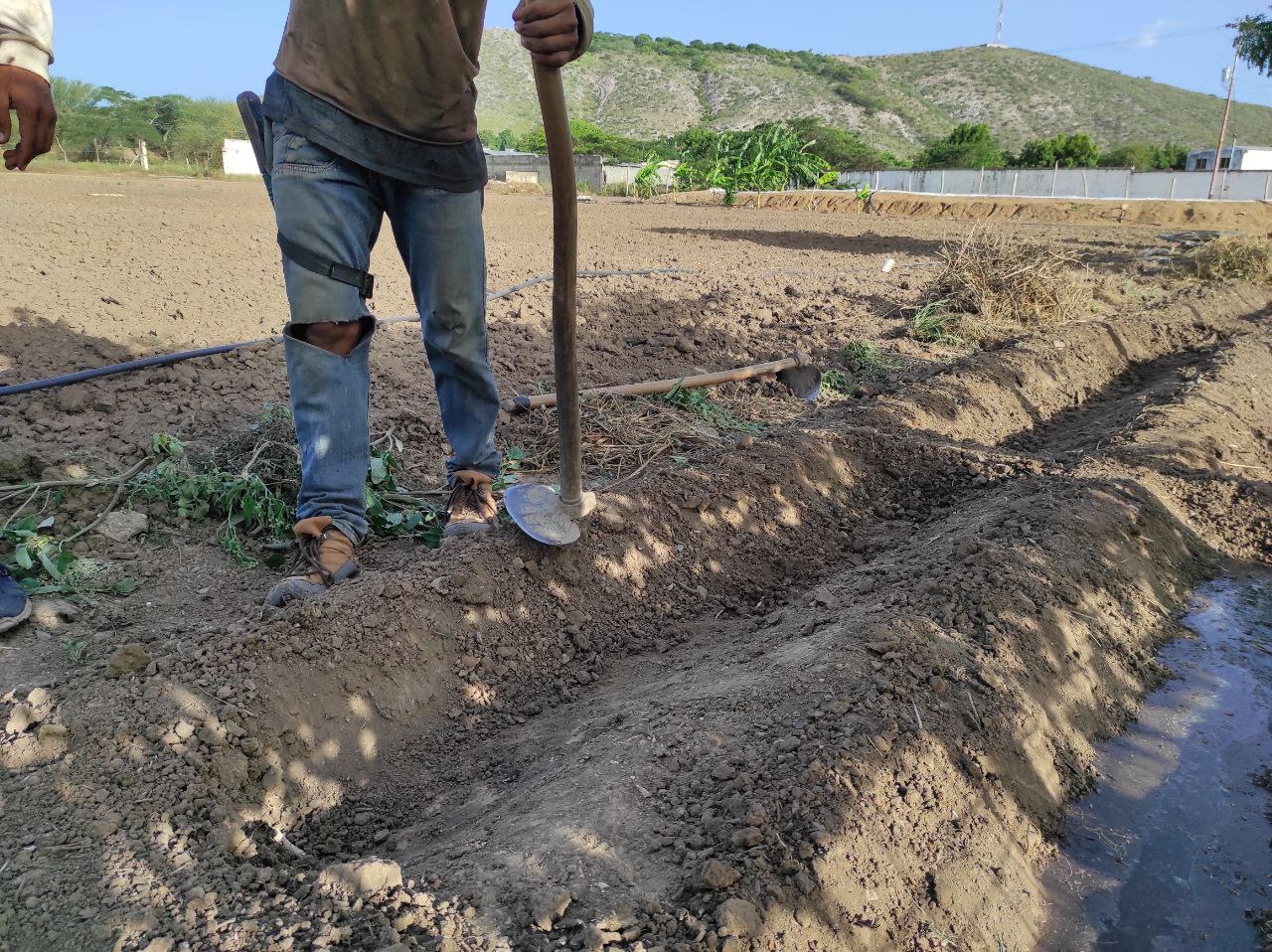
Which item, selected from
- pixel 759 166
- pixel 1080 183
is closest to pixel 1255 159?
pixel 1080 183

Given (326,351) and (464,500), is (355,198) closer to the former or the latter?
(326,351)

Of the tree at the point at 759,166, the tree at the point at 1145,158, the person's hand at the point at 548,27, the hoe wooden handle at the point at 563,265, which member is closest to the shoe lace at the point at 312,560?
the hoe wooden handle at the point at 563,265

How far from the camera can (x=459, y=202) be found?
2438 mm

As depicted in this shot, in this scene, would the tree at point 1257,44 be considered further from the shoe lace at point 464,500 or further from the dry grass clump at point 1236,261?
the shoe lace at point 464,500

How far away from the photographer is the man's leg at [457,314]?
2.42 meters

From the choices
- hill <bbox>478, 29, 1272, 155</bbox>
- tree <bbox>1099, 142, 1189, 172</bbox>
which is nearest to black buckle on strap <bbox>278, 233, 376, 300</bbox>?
tree <bbox>1099, 142, 1189, 172</bbox>

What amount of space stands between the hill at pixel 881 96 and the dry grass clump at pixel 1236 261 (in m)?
70.1

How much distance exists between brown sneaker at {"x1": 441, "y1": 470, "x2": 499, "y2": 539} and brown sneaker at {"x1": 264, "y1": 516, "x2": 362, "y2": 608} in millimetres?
339

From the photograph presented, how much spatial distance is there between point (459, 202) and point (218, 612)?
1289 mm

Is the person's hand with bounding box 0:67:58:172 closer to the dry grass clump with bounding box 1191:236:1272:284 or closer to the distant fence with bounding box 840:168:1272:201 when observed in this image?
the dry grass clump with bounding box 1191:236:1272:284

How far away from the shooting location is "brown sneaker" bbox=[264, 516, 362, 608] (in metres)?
2.29

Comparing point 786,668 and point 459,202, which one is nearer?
point 786,668

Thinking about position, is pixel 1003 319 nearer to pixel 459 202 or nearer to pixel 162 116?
pixel 459 202

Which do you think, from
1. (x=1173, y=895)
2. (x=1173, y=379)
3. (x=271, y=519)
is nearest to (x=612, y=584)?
(x=271, y=519)
